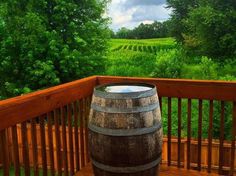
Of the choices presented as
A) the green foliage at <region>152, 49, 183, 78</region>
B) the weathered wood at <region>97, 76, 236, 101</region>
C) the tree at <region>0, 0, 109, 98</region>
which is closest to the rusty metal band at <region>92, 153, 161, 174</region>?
the weathered wood at <region>97, 76, 236, 101</region>

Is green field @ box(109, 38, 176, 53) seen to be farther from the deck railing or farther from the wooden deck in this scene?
the wooden deck

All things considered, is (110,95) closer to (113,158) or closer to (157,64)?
(113,158)

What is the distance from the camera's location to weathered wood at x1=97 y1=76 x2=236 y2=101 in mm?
2510

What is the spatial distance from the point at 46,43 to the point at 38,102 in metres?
10.2

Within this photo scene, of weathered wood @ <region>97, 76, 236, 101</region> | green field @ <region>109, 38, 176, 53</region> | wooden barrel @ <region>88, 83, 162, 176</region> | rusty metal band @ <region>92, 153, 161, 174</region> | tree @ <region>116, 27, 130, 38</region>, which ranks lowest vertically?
rusty metal band @ <region>92, 153, 161, 174</region>

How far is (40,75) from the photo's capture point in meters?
11.4

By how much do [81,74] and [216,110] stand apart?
518cm

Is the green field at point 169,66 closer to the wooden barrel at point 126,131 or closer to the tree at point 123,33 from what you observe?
the tree at point 123,33

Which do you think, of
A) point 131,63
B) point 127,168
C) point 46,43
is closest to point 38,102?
point 127,168

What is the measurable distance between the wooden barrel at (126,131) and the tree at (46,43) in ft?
30.5

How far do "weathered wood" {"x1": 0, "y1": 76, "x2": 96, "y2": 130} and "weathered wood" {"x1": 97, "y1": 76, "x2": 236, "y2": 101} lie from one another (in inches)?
22.1

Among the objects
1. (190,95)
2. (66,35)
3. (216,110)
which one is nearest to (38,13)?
(66,35)

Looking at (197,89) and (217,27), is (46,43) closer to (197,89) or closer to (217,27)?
(217,27)

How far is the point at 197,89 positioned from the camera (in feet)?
8.52
